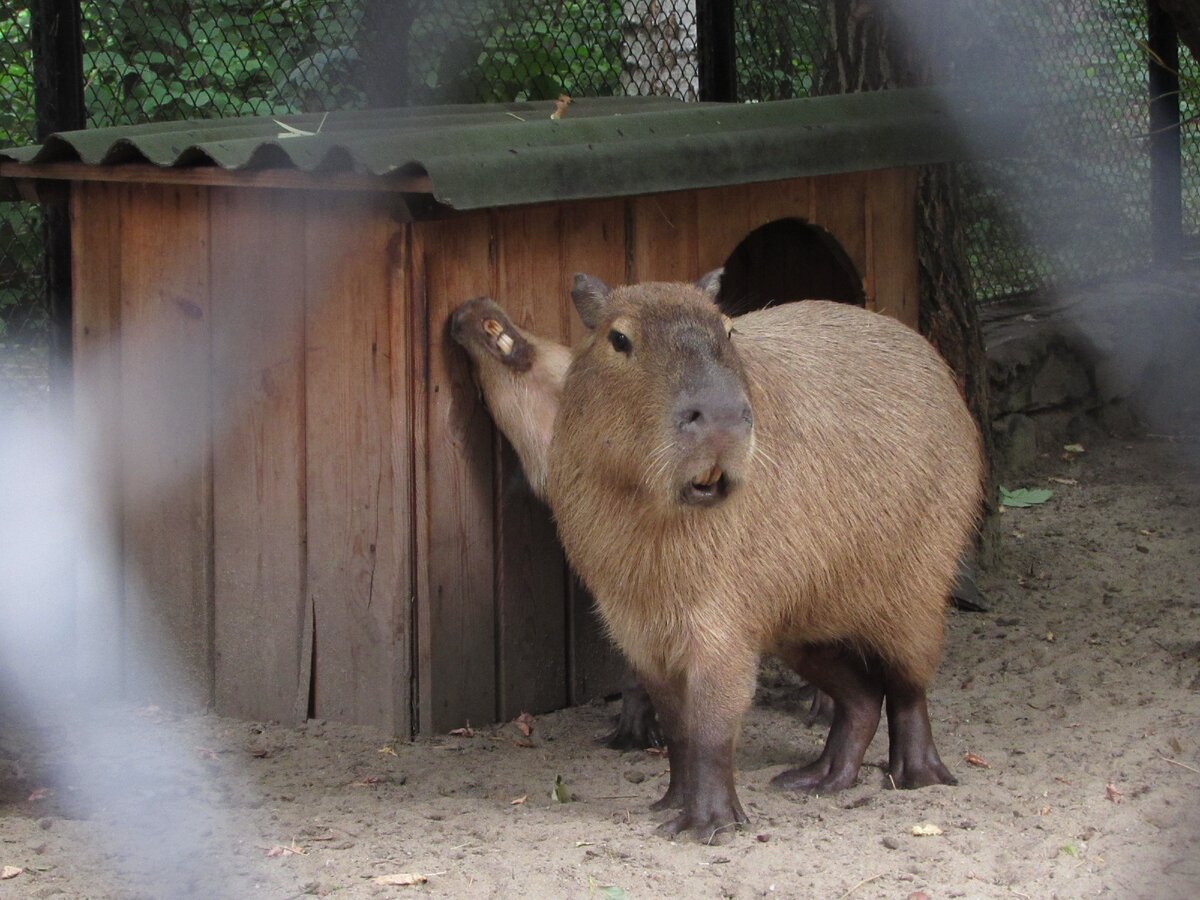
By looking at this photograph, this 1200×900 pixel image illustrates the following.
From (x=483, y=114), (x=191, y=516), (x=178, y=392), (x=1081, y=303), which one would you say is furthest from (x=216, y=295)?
(x=1081, y=303)

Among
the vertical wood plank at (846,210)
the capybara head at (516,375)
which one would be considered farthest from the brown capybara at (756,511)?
the vertical wood plank at (846,210)

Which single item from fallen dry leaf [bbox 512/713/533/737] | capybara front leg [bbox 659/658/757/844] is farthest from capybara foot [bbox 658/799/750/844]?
fallen dry leaf [bbox 512/713/533/737]

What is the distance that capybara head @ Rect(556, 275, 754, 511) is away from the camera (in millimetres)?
3352

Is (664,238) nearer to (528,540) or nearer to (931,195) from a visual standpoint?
(528,540)

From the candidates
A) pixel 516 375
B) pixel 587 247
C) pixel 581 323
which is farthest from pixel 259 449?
pixel 587 247

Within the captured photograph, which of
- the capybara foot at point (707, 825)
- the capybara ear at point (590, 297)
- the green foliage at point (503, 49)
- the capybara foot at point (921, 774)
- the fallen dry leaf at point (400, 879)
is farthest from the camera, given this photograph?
the green foliage at point (503, 49)

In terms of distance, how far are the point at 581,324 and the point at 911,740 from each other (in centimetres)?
151

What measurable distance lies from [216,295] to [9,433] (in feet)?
4.37

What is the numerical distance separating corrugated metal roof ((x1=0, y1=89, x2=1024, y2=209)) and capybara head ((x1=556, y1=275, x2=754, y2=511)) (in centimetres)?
40

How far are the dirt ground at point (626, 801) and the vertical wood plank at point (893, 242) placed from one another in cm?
114

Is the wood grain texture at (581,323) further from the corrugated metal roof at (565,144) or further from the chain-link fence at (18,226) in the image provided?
the chain-link fence at (18,226)

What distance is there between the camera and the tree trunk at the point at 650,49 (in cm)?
665

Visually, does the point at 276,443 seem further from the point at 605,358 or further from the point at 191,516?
the point at 605,358

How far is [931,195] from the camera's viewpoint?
5.65 m
